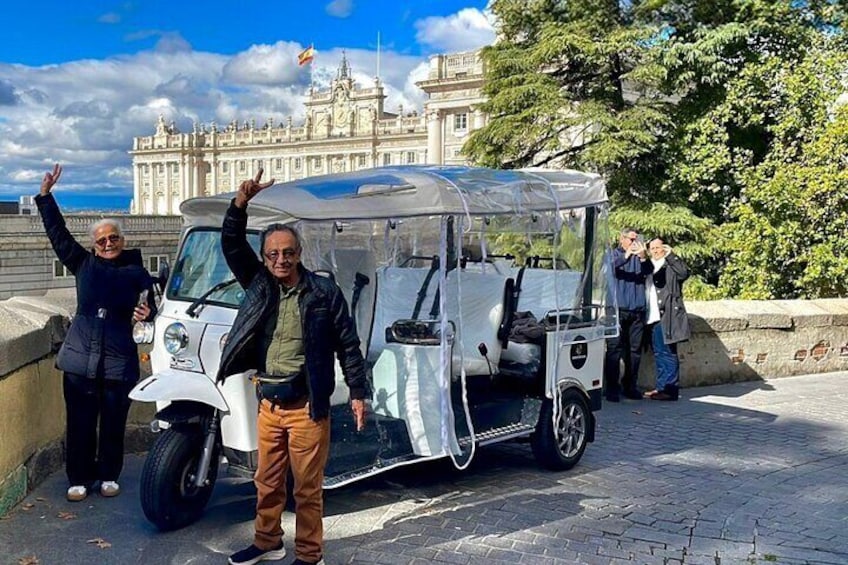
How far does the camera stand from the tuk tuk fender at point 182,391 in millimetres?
5215

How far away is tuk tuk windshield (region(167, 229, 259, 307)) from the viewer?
227 inches

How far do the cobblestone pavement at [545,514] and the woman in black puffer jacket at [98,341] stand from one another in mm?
383

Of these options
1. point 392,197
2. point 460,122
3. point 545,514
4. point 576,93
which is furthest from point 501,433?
point 460,122

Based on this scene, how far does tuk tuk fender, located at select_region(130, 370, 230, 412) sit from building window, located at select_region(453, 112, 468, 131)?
86.6 m

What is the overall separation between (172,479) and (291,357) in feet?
4.42

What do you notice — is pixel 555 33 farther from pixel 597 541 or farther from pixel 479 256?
pixel 597 541

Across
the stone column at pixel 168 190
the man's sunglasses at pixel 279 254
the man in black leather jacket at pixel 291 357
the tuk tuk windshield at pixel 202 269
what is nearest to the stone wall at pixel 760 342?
the tuk tuk windshield at pixel 202 269

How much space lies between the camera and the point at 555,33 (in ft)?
88.7

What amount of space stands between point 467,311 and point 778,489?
2.97 metres

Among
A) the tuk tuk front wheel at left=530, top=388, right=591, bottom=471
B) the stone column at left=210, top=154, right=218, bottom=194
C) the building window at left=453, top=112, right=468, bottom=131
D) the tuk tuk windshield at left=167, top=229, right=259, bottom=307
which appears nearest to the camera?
the tuk tuk windshield at left=167, top=229, right=259, bottom=307

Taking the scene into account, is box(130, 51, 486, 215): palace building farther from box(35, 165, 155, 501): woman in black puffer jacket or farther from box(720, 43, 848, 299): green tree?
box(35, 165, 155, 501): woman in black puffer jacket

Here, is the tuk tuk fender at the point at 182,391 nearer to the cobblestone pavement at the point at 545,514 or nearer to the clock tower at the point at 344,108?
the cobblestone pavement at the point at 545,514

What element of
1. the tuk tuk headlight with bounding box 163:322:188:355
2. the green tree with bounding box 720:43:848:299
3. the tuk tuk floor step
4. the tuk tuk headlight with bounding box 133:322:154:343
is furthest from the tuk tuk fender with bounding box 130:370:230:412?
the green tree with bounding box 720:43:848:299

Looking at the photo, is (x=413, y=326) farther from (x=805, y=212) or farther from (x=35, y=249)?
(x=35, y=249)
